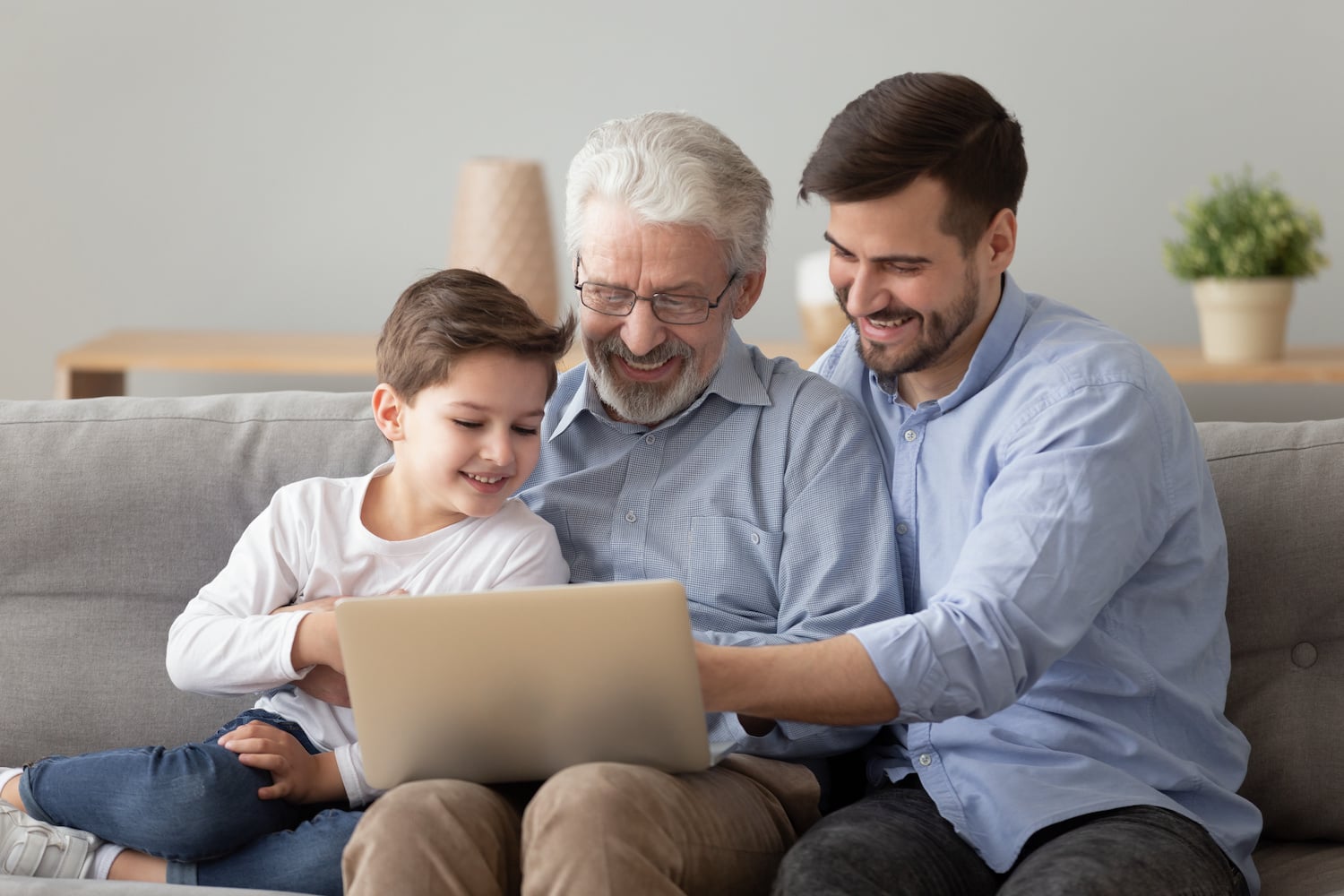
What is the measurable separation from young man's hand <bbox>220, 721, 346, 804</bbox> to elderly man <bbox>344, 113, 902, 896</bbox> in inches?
9.6

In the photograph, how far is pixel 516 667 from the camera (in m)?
1.26

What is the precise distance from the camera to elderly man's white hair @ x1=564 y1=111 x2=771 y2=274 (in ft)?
5.49

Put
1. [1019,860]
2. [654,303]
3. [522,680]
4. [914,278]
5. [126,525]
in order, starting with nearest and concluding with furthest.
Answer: [522,680] < [1019,860] < [914,278] < [654,303] < [126,525]

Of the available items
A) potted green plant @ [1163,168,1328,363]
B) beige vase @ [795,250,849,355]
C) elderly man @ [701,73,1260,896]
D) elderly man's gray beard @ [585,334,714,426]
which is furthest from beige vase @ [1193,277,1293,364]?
elderly man's gray beard @ [585,334,714,426]

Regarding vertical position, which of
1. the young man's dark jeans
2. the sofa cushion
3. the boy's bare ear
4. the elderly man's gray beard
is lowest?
the sofa cushion

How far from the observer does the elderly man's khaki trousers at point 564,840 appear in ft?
4.15

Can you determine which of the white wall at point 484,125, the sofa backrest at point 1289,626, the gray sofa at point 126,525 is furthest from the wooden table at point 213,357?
the sofa backrest at point 1289,626

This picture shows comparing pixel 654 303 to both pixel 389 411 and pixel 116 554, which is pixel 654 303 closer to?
pixel 389 411

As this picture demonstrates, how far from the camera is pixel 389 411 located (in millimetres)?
1717

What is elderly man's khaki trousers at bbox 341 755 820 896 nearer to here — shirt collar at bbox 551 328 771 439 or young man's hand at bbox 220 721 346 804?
young man's hand at bbox 220 721 346 804

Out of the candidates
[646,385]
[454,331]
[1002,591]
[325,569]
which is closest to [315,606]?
[325,569]

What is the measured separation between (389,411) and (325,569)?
21cm

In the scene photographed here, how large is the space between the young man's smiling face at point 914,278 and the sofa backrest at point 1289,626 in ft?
1.40

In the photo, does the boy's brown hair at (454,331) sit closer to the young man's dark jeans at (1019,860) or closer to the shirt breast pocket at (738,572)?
the shirt breast pocket at (738,572)
